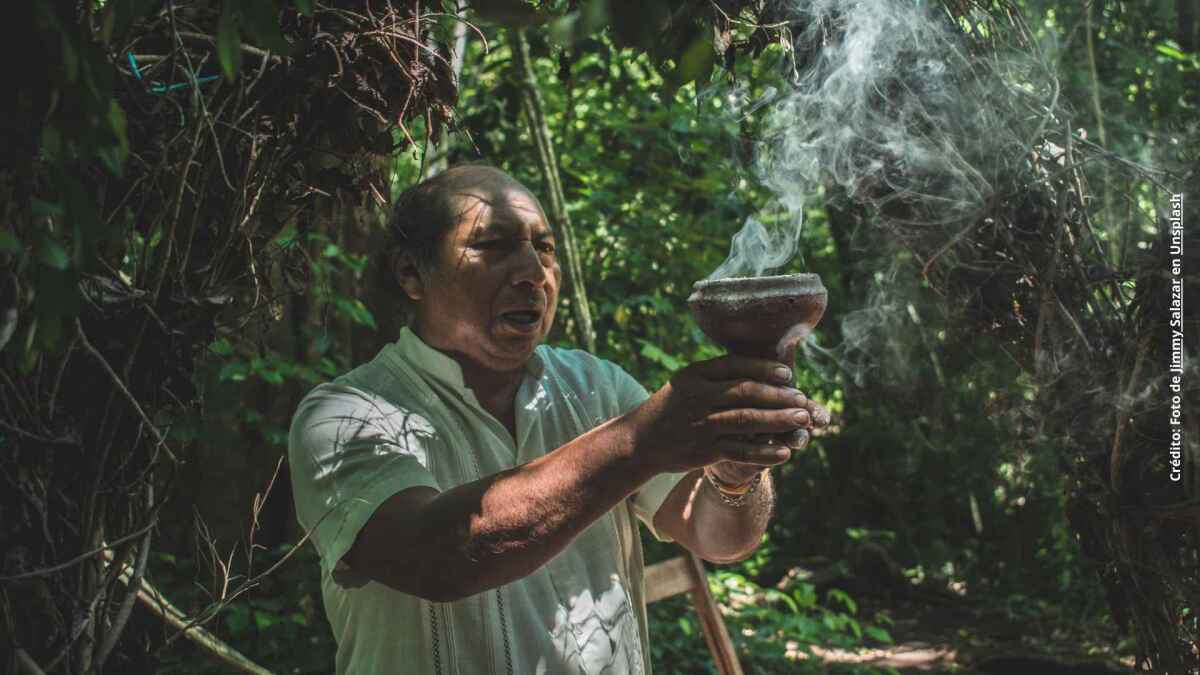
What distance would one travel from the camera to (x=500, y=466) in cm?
228

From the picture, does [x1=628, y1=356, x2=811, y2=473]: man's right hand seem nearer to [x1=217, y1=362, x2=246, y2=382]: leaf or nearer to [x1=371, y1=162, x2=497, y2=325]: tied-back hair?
[x1=371, y1=162, x2=497, y2=325]: tied-back hair

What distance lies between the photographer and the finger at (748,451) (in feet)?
5.07

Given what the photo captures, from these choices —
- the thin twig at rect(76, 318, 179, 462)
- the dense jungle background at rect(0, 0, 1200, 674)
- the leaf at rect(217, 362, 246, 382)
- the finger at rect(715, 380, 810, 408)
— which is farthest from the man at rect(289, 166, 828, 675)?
the leaf at rect(217, 362, 246, 382)

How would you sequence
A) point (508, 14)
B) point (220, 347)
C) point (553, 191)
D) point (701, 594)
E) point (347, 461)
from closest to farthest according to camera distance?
point (508, 14) < point (347, 461) < point (220, 347) < point (701, 594) < point (553, 191)

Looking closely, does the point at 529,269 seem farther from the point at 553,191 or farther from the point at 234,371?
the point at 553,191

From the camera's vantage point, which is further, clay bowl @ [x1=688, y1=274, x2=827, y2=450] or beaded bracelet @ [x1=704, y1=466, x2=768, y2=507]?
beaded bracelet @ [x1=704, y1=466, x2=768, y2=507]

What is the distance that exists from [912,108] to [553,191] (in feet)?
7.57

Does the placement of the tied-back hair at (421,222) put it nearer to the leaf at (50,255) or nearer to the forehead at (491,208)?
the forehead at (491,208)

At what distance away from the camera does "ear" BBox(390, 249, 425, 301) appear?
8.20 ft

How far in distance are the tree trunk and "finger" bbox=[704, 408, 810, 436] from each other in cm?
305

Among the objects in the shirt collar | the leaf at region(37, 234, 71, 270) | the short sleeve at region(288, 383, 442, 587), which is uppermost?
the leaf at region(37, 234, 71, 270)

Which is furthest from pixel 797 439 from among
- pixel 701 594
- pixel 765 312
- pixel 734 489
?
pixel 701 594

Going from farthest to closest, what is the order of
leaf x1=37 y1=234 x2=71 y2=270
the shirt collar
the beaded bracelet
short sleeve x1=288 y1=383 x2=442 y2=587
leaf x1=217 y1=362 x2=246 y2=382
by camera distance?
leaf x1=217 y1=362 x2=246 y2=382
the shirt collar
the beaded bracelet
short sleeve x1=288 y1=383 x2=442 y2=587
leaf x1=37 y1=234 x2=71 y2=270

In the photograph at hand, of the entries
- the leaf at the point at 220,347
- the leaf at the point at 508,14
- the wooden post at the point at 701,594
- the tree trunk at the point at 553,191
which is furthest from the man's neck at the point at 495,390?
the tree trunk at the point at 553,191
